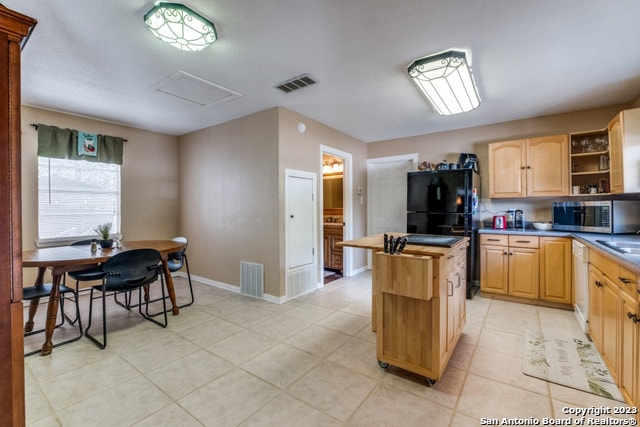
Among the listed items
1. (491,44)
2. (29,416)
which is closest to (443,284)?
(491,44)

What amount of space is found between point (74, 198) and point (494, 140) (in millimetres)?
6273

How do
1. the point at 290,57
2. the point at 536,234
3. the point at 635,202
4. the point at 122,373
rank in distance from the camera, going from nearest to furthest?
the point at 122,373, the point at 290,57, the point at 635,202, the point at 536,234

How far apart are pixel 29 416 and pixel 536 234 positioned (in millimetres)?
4855

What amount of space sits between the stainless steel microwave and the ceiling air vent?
11.4 ft

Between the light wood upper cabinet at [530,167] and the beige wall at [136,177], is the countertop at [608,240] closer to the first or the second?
the light wood upper cabinet at [530,167]

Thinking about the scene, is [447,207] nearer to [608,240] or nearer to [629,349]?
[608,240]

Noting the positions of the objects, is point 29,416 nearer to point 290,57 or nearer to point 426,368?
point 426,368

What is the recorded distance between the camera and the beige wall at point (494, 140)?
3684 millimetres

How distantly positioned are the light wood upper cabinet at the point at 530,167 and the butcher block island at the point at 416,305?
2.36 meters

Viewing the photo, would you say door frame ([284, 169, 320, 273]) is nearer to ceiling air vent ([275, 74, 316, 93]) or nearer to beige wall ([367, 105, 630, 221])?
ceiling air vent ([275, 74, 316, 93])

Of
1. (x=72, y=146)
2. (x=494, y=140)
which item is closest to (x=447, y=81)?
(x=494, y=140)

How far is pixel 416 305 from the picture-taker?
195cm

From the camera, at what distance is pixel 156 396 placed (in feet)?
6.12

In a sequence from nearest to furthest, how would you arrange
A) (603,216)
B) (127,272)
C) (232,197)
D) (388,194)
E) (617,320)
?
(617,320)
(127,272)
(603,216)
(232,197)
(388,194)
